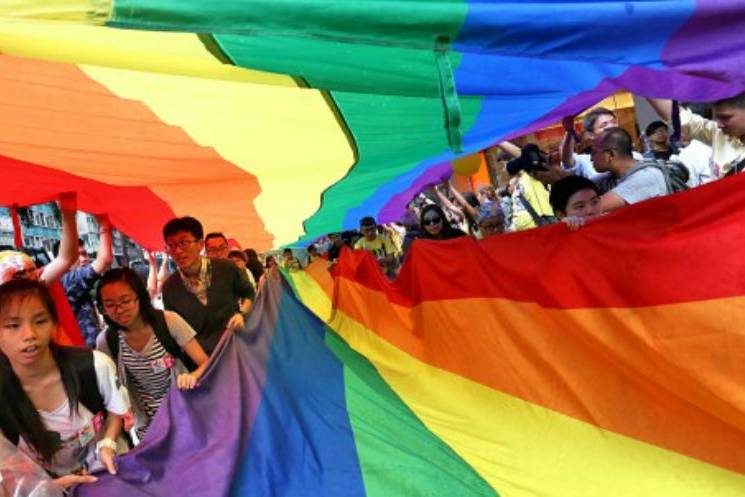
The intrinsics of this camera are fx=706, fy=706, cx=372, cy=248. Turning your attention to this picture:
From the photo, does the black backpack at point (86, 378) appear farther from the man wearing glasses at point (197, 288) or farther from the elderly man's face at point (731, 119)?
the elderly man's face at point (731, 119)

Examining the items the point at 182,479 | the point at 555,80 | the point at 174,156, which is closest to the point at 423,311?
the point at 174,156

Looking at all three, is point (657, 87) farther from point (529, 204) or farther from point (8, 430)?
point (529, 204)

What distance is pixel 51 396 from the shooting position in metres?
2.45

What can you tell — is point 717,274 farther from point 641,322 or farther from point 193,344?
point 193,344

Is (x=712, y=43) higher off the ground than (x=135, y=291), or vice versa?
(x=712, y=43)

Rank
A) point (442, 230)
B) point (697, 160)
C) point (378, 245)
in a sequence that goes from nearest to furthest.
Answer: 1. point (697, 160)
2. point (442, 230)
3. point (378, 245)

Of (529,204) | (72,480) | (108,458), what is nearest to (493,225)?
(529,204)

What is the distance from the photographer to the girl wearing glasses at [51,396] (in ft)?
7.72

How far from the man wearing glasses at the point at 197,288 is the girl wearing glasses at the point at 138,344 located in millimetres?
665

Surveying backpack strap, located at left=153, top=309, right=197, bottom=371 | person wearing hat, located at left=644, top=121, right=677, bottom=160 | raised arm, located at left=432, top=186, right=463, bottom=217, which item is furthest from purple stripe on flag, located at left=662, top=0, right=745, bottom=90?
raised arm, located at left=432, top=186, right=463, bottom=217

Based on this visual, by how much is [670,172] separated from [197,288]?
2531 millimetres

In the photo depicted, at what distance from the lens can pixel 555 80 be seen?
2.04 m

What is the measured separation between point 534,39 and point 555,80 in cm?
43

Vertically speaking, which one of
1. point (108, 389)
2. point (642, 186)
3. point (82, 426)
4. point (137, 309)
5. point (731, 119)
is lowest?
point (82, 426)
